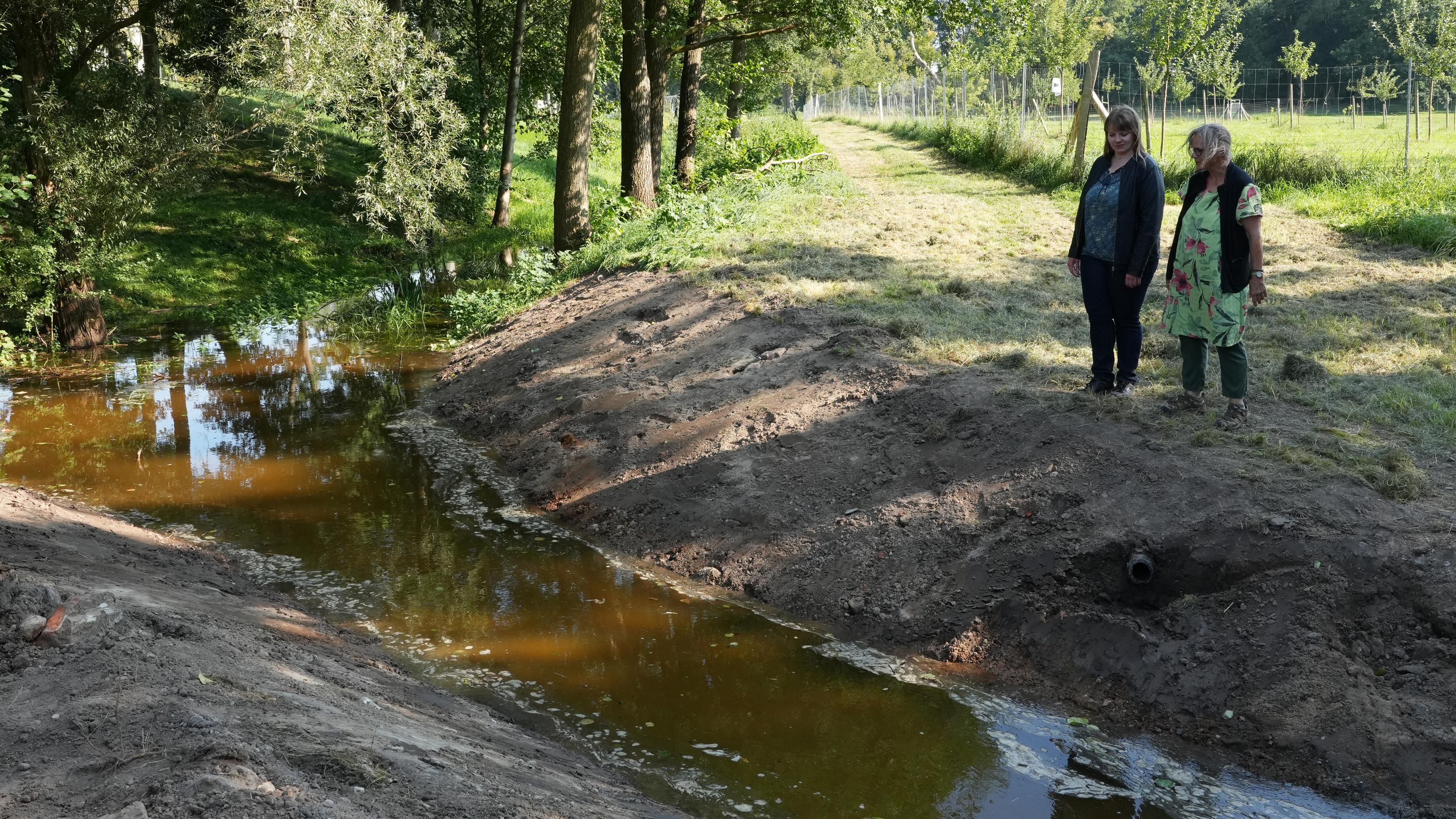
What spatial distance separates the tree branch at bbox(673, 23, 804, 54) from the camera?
1460 centimetres

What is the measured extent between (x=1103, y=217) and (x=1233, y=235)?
85 cm

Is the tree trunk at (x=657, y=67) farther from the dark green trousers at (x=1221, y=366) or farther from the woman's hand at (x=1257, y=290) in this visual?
the woman's hand at (x=1257, y=290)

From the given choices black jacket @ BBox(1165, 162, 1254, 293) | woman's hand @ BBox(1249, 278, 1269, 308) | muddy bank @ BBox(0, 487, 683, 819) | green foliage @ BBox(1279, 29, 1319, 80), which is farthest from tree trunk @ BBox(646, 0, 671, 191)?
green foliage @ BBox(1279, 29, 1319, 80)

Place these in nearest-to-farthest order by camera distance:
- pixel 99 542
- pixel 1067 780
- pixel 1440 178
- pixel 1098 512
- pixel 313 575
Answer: pixel 1067 780 → pixel 1098 512 → pixel 99 542 → pixel 313 575 → pixel 1440 178

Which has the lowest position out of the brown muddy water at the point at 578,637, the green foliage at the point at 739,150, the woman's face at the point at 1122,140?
the brown muddy water at the point at 578,637

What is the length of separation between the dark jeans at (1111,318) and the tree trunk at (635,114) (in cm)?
894

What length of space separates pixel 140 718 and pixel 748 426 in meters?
4.75

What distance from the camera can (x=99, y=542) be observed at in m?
5.89

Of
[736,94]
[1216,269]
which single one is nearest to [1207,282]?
[1216,269]

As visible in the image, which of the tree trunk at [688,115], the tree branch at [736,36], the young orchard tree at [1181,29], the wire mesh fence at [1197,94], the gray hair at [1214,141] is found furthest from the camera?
the wire mesh fence at [1197,94]

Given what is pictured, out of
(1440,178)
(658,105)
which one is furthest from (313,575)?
(1440,178)

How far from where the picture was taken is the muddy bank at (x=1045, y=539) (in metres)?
4.32

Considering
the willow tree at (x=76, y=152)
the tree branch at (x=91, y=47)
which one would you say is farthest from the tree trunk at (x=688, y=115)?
the tree branch at (x=91, y=47)

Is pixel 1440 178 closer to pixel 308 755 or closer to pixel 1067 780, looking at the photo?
pixel 1067 780
